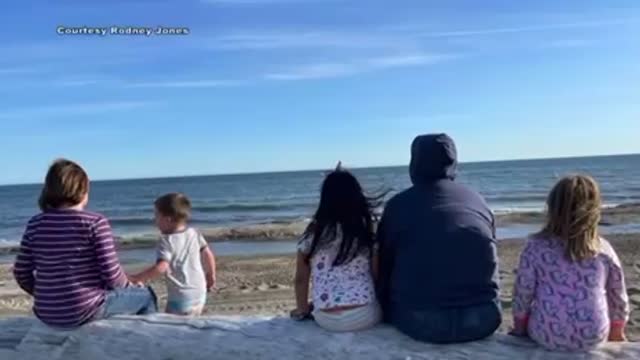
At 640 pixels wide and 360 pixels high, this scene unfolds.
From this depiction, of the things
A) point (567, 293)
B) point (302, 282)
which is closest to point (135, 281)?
point (302, 282)

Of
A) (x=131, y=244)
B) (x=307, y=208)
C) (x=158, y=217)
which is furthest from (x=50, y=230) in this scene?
(x=307, y=208)

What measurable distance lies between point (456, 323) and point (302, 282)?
979mm

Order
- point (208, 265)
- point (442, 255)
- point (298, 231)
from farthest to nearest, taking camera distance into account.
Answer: point (298, 231)
point (208, 265)
point (442, 255)

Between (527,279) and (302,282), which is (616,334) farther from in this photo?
(302,282)

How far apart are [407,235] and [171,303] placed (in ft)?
6.50

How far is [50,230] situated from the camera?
4629 mm

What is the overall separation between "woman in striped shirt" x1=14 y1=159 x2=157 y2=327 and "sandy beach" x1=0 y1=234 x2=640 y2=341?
170 inches

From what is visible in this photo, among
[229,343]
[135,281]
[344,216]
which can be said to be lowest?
[229,343]

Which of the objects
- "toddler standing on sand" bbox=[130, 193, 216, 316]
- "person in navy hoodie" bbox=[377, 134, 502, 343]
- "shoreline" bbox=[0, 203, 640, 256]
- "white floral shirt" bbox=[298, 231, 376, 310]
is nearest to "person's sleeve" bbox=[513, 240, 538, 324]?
"person in navy hoodie" bbox=[377, 134, 502, 343]

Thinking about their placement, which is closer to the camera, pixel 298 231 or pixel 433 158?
pixel 433 158

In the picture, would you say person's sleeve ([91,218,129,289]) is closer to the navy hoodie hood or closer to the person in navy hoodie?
the person in navy hoodie

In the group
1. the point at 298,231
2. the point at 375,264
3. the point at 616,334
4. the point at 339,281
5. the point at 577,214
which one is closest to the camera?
the point at 577,214

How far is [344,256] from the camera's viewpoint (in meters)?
4.47

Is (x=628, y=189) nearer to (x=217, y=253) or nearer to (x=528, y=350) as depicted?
(x=217, y=253)
